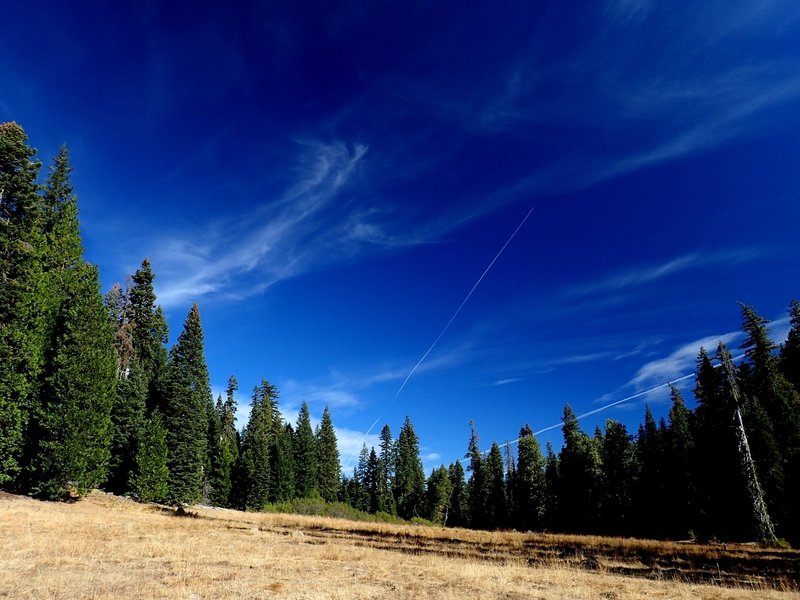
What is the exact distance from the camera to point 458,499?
9606cm

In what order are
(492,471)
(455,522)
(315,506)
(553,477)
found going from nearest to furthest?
(315,506) → (553,477) → (492,471) → (455,522)

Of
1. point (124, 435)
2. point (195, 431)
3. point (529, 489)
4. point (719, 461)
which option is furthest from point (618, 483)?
point (124, 435)

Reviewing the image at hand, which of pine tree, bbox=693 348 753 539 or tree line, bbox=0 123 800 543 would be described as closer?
tree line, bbox=0 123 800 543

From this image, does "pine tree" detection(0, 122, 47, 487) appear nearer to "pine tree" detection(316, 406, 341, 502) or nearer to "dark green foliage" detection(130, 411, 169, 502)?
"dark green foliage" detection(130, 411, 169, 502)

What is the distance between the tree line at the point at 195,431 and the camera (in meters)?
26.7

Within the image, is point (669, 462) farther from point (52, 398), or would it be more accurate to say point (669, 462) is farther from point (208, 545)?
point (52, 398)

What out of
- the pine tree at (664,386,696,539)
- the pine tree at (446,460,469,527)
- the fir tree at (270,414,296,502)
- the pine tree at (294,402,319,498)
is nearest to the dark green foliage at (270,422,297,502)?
the fir tree at (270,414,296,502)

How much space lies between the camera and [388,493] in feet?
318

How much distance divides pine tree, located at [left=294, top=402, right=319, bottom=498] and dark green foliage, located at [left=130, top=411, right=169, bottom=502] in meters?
37.7

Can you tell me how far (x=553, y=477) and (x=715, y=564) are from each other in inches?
2147

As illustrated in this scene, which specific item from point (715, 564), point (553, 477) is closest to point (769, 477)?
point (715, 564)

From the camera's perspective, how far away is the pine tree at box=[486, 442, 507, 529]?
78306 mm

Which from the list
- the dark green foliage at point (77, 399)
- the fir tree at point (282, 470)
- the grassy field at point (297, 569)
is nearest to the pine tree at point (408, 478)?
the fir tree at point (282, 470)

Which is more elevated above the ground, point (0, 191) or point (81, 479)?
point (0, 191)
